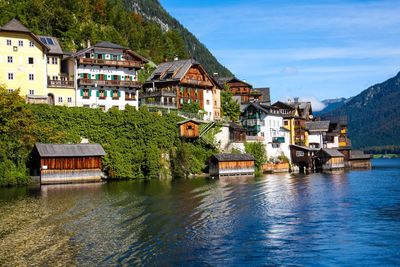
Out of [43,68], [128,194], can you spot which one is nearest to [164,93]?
[43,68]

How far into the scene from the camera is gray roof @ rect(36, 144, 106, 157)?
72.4 metres

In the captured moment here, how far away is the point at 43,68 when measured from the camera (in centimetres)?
8625

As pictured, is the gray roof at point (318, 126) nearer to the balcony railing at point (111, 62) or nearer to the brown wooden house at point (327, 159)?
the brown wooden house at point (327, 159)

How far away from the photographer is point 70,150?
75.1m

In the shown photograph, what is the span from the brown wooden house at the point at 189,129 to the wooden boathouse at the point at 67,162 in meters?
18.6

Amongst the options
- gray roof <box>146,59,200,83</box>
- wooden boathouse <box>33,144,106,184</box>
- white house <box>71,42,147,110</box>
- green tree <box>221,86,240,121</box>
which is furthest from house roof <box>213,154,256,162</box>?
wooden boathouse <box>33,144,106,184</box>

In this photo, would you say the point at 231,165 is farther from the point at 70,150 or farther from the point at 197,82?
the point at 70,150

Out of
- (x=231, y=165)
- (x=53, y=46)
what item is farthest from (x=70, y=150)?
(x=231, y=165)

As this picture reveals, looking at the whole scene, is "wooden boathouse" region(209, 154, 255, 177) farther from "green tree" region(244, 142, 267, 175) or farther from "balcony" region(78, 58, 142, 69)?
"balcony" region(78, 58, 142, 69)

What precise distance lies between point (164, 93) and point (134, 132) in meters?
18.4

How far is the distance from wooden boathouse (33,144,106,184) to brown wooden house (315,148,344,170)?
2447 inches

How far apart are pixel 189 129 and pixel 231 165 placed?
33.3 feet

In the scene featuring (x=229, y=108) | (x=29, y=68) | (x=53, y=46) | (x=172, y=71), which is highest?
(x=53, y=46)

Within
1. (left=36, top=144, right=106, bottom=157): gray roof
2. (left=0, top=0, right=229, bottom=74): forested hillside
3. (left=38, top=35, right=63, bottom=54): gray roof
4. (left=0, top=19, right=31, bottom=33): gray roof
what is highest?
(left=0, top=0, right=229, bottom=74): forested hillside
